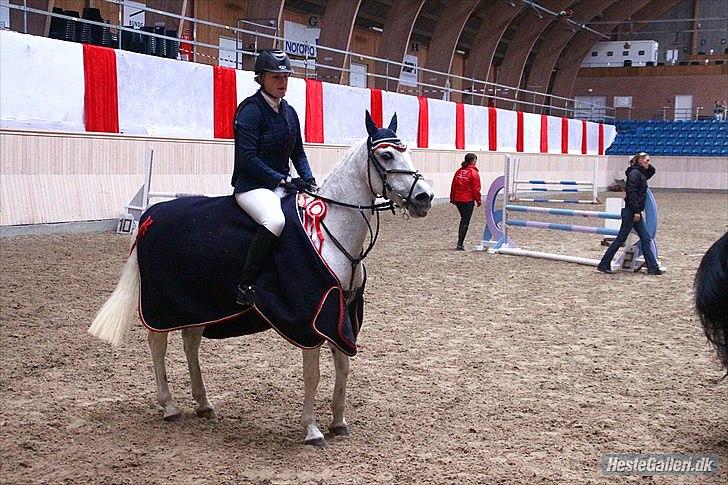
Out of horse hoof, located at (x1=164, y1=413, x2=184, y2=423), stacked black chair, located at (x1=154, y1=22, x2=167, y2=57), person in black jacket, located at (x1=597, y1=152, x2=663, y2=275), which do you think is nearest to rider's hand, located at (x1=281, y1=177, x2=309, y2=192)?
horse hoof, located at (x1=164, y1=413, x2=184, y2=423)

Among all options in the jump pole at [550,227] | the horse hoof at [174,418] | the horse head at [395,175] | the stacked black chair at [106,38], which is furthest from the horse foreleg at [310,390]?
the stacked black chair at [106,38]

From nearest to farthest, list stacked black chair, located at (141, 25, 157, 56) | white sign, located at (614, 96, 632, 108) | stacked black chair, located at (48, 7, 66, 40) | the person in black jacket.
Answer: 1. the person in black jacket
2. stacked black chair, located at (48, 7, 66, 40)
3. stacked black chair, located at (141, 25, 157, 56)
4. white sign, located at (614, 96, 632, 108)

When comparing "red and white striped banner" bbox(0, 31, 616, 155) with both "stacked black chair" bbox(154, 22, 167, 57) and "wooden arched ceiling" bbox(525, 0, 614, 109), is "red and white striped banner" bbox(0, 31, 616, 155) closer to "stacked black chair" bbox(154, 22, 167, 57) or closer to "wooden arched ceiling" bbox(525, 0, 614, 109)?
"stacked black chair" bbox(154, 22, 167, 57)

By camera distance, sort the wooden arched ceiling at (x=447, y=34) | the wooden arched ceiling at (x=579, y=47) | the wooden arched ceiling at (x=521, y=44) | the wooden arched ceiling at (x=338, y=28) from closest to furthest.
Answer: the wooden arched ceiling at (x=338, y=28), the wooden arched ceiling at (x=447, y=34), the wooden arched ceiling at (x=521, y=44), the wooden arched ceiling at (x=579, y=47)

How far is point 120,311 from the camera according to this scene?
172 inches

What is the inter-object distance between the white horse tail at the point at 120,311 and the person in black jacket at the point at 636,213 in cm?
720

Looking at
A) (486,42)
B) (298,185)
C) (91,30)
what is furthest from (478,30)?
(298,185)

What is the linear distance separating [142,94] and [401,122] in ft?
29.5

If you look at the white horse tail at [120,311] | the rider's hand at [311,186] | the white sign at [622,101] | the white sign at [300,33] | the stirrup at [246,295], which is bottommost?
the white horse tail at [120,311]

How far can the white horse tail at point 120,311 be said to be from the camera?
14.1 feet

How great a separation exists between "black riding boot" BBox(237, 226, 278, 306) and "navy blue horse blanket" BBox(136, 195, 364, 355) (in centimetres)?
4

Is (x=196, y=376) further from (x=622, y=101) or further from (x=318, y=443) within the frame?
(x=622, y=101)

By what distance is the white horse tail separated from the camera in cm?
430

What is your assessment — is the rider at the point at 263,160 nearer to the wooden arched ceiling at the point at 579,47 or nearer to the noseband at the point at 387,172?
the noseband at the point at 387,172
